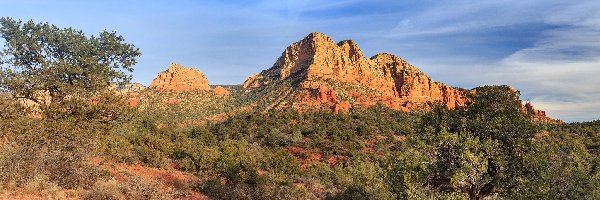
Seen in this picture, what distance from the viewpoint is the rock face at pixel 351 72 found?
134 m

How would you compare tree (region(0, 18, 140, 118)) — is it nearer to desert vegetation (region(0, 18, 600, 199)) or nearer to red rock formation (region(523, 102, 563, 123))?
desert vegetation (region(0, 18, 600, 199))

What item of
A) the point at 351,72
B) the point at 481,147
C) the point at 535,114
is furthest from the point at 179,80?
the point at 481,147

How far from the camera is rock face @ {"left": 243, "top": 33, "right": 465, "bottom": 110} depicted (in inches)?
5266

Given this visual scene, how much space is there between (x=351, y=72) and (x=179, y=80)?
55.4 meters

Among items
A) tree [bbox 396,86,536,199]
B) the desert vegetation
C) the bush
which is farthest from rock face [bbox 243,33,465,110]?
tree [bbox 396,86,536,199]

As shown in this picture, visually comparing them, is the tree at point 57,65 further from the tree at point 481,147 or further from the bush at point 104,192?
the tree at point 481,147

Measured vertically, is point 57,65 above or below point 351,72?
below

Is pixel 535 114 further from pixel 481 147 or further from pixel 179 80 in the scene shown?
pixel 179 80

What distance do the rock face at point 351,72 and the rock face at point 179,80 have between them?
15.2 meters

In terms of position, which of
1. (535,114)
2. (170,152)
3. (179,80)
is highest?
(179,80)

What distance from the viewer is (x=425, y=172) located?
48.2ft

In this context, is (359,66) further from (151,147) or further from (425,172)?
(425,172)

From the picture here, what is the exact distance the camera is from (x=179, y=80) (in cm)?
14275

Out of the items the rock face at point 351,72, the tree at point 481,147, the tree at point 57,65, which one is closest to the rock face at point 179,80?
the rock face at point 351,72
